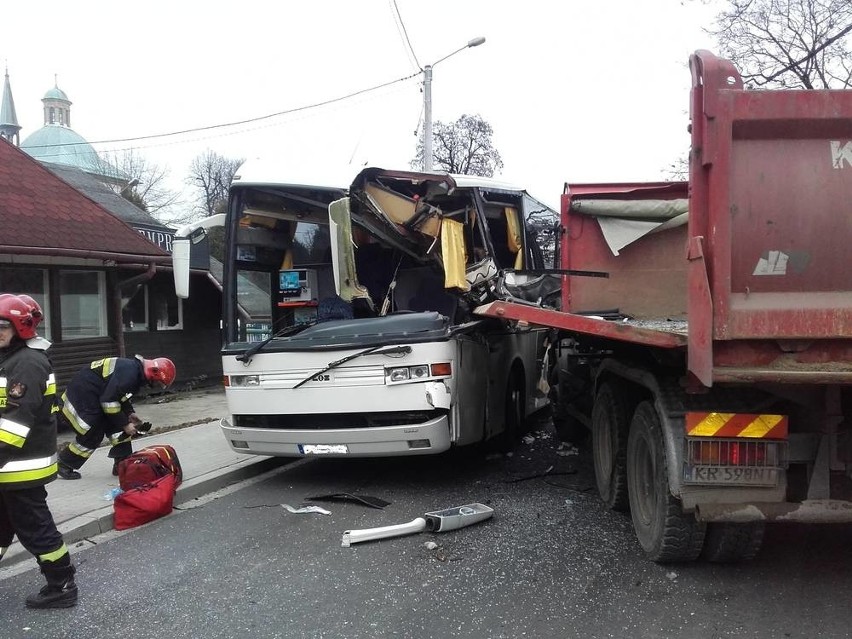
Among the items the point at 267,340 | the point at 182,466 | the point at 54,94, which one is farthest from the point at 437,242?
the point at 54,94

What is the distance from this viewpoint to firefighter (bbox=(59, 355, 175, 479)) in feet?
19.9

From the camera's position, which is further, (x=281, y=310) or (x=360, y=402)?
(x=281, y=310)

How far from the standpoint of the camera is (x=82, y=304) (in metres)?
11.2

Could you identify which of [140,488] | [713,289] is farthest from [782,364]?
[140,488]

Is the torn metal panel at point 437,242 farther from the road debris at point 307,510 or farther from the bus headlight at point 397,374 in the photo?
the road debris at point 307,510

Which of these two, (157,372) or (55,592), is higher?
(157,372)

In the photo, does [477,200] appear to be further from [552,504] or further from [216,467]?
[216,467]

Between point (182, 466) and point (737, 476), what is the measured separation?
5453mm

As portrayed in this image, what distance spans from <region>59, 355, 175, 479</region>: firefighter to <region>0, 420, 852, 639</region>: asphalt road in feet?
3.52

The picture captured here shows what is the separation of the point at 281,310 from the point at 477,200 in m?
2.25

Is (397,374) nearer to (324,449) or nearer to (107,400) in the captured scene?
(324,449)

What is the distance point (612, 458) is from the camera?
17.2ft

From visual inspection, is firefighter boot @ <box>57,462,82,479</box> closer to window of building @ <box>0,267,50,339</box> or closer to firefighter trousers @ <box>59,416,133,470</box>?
firefighter trousers @ <box>59,416,133,470</box>

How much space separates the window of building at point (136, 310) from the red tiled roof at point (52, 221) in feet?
5.31
